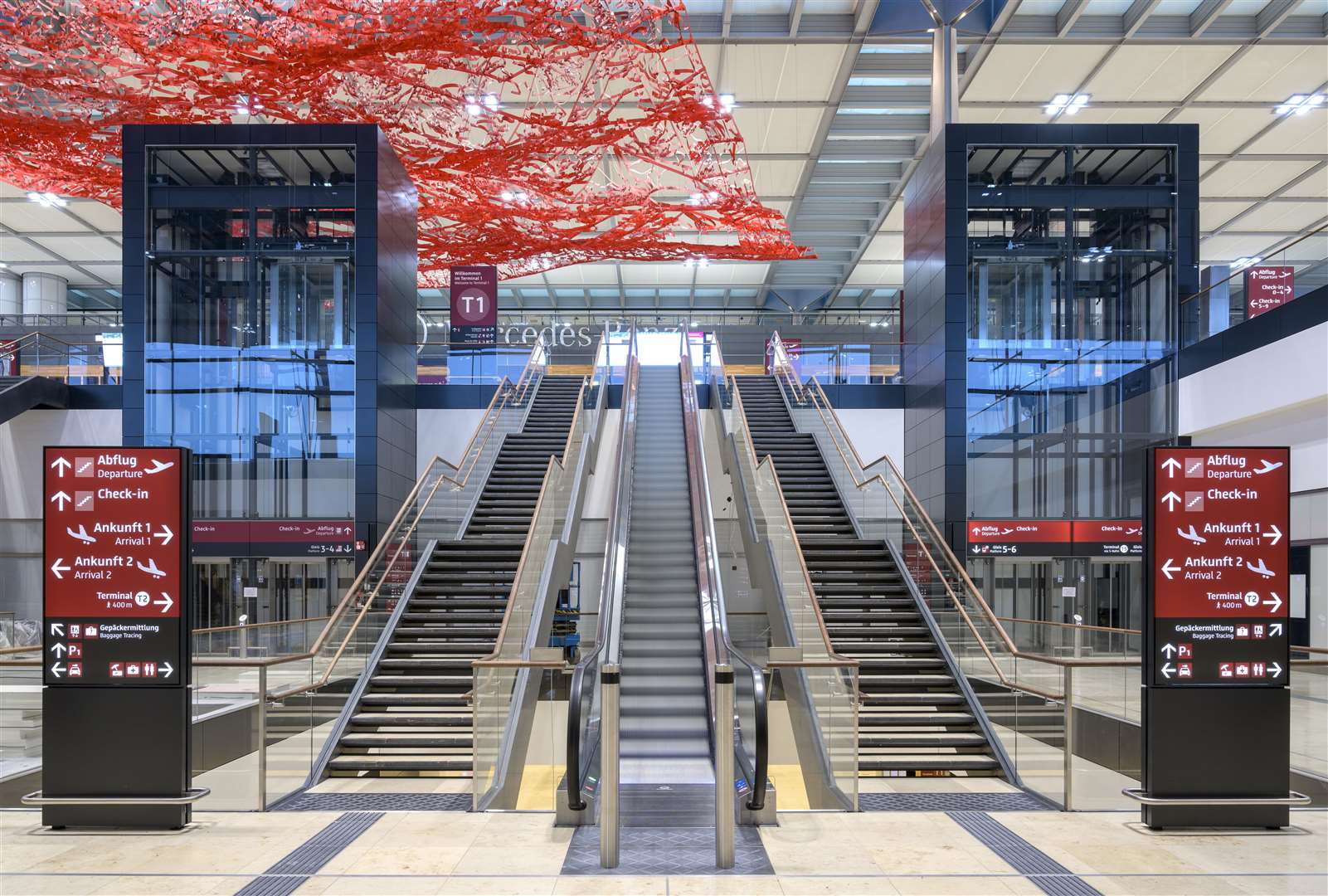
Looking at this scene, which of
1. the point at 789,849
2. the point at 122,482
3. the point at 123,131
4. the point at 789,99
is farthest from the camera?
the point at 789,99

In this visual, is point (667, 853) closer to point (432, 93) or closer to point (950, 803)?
point (950, 803)

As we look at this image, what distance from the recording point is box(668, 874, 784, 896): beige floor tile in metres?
5.08

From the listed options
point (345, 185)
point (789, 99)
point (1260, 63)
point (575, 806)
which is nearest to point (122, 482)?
point (575, 806)

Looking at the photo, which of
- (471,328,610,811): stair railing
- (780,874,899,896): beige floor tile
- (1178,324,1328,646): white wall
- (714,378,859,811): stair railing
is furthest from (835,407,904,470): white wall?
(780,874,899,896): beige floor tile

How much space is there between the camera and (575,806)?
618cm

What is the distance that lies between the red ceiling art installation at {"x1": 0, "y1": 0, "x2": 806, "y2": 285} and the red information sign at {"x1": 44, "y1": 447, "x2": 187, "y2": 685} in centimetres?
890

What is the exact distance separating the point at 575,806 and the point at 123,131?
13.1 m

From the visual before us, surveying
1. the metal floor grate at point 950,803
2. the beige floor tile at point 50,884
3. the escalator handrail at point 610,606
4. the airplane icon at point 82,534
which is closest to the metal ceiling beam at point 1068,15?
the escalator handrail at point 610,606

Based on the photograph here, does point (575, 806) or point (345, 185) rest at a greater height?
point (345, 185)

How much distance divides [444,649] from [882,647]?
446 centimetres

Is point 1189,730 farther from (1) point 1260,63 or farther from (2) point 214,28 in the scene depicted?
(1) point 1260,63

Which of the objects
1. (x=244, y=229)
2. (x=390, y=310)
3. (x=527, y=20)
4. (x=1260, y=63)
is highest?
(x=1260, y=63)

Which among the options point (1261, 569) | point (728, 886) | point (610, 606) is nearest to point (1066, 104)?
point (610, 606)

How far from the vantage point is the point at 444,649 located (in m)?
11.0
